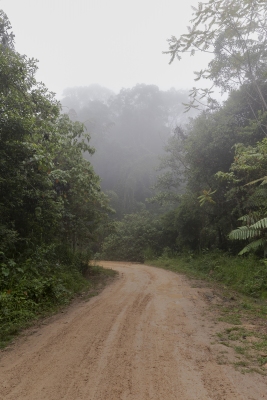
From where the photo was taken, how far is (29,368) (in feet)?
11.4

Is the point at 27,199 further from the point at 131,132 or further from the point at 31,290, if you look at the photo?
the point at 131,132

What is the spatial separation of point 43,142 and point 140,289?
17.8ft

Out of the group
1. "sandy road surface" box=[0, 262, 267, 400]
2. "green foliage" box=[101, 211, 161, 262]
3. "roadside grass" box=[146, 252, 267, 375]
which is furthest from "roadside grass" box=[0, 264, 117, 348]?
"green foliage" box=[101, 211, 161, 262]

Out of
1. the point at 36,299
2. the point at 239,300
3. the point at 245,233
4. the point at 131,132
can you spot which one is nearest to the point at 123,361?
the point at 36,299

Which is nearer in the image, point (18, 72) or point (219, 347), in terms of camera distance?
point (219, 347)

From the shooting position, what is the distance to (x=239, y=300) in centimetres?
712

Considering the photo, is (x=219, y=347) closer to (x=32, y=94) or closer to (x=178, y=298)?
(x=178, y=298)

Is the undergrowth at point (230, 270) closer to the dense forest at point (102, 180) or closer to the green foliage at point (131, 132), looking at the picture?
the dense forest at point (102, 180)

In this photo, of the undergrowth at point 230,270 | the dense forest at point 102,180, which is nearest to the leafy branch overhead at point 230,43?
the dense forest at point 102,180

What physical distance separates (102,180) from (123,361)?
34.7 feet

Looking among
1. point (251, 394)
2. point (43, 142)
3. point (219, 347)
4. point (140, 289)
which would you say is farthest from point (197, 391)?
point (43, 142)

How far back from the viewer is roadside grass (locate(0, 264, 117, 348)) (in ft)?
16.7

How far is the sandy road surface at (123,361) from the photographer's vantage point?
2818 mm

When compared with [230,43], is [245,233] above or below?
below
